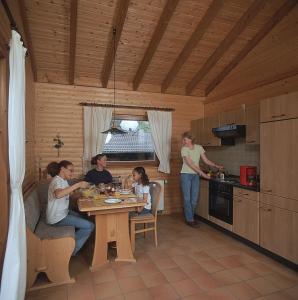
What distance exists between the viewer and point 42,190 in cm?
384

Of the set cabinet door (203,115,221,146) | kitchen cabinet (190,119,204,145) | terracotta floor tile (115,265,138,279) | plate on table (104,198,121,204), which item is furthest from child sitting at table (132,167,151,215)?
kitchen cabinet (190,119,204,145)

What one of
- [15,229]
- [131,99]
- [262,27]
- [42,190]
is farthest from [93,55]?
[15,229]

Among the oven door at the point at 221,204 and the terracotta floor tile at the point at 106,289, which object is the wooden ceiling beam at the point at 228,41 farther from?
the terracotta floor tile at the point at 106,289

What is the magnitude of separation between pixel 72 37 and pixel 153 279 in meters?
3.31

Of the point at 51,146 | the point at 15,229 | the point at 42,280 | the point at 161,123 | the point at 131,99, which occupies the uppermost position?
the point at 131,99

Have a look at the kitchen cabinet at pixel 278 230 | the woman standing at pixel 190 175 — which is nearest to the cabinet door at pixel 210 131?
the woman standing at pixel 190 175

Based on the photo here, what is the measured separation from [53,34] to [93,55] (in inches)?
27.2

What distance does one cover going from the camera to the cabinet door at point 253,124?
343cm

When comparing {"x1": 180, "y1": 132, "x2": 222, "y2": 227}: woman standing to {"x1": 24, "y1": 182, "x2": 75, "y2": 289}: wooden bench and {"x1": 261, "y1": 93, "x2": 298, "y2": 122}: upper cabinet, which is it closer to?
{"x1": 261, "y1": 93, "x2": 298, "y2": 122}: upper cabinet

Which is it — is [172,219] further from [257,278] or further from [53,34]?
[53,34]

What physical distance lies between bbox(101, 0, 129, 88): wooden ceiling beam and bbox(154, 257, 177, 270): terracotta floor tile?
313 cm

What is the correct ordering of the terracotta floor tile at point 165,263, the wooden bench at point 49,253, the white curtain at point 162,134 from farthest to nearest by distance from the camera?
the white curtain at point 162,134
the terracotta floor tile at point 165,263
the wooden bench at point 49,253

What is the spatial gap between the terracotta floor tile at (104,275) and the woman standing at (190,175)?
6.29 ft

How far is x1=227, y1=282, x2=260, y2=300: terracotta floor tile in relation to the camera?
2.25 meters
